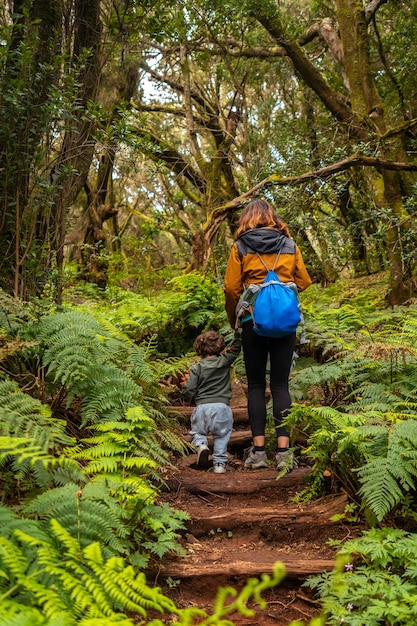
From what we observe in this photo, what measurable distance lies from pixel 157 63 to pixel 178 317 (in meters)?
9.80

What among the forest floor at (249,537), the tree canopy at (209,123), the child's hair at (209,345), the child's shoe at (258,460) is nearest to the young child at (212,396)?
the child's hair at (209,345)

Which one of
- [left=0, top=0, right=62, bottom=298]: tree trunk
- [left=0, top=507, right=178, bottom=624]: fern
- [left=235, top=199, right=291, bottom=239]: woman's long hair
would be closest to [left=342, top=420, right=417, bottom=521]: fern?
[left=0, top=507, right=178, bottom=624]: fern

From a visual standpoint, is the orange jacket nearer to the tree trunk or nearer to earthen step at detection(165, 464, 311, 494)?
earthen step at detection(165, 464, 311, 494)

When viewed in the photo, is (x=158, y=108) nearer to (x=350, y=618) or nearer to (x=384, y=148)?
(x=384, y=148)

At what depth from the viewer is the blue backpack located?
4.50 meters

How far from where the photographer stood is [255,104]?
18.4 metres

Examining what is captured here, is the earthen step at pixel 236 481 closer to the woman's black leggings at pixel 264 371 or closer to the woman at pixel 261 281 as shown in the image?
the woman at pixel 261 281

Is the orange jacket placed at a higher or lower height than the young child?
higher

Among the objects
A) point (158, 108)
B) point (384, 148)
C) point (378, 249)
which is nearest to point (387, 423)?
point (384, 148)

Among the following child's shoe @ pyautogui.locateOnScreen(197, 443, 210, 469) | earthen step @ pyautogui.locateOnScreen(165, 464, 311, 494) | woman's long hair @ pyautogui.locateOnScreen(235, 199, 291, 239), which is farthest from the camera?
child's shoe @ pyautogui.locateOnScreen(197, 443, 210, 469)

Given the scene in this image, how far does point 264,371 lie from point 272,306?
0.76m

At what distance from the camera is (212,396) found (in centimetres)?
533

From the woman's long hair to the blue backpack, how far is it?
0.46 meters

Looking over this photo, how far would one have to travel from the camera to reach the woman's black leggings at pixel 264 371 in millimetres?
4746
